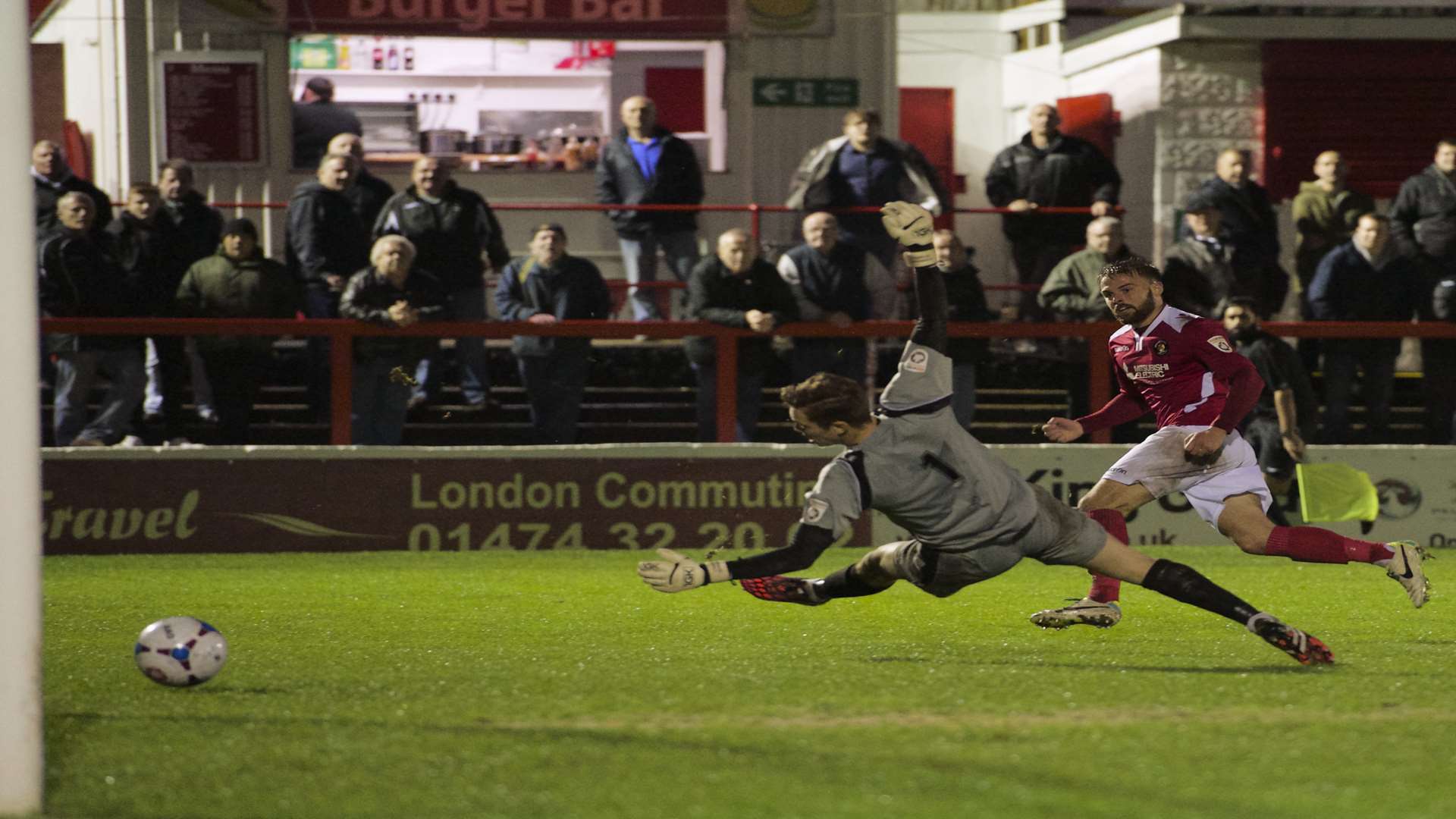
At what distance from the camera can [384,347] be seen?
11.4 metres

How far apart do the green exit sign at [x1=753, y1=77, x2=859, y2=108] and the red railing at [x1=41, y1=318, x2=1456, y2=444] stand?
502cm

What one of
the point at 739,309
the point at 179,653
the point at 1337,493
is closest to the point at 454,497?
the point at 739,309

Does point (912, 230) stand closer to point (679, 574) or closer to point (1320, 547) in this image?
point (679, 574)

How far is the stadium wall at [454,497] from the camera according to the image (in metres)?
11.2

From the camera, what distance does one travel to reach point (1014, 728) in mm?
5312

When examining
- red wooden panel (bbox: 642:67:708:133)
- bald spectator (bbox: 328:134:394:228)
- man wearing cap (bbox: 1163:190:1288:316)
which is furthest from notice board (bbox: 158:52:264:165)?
man wearing cap (bbox: 1163:190:1288:316)

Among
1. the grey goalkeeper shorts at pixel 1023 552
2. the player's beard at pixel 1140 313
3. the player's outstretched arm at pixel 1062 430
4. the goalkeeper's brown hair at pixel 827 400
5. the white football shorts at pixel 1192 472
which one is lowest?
the grey goalkeeper shorts at pixel 1023 552

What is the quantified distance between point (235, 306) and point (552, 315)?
78.9 inches

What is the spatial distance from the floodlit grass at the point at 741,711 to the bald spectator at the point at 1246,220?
4.40 meters

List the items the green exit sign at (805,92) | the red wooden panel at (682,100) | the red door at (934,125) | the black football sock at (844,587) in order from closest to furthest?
the black football sock at (844,587) → the green exit sign at (805,92) → the red wooden panel at (682,100) → the red door at (934,125)

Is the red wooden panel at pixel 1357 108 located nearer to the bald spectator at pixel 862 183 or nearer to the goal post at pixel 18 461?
the bald spectator at pixel 862 183

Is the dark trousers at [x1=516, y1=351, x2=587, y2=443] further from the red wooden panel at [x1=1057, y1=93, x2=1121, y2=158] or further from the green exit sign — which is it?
the red wooden panel at [x1=1057, y1=93, x2=1121, y2=158]

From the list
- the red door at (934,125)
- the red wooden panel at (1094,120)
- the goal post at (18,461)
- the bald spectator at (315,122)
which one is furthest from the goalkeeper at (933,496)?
the red door at (934,125)

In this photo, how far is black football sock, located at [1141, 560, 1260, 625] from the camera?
21.0 feet
